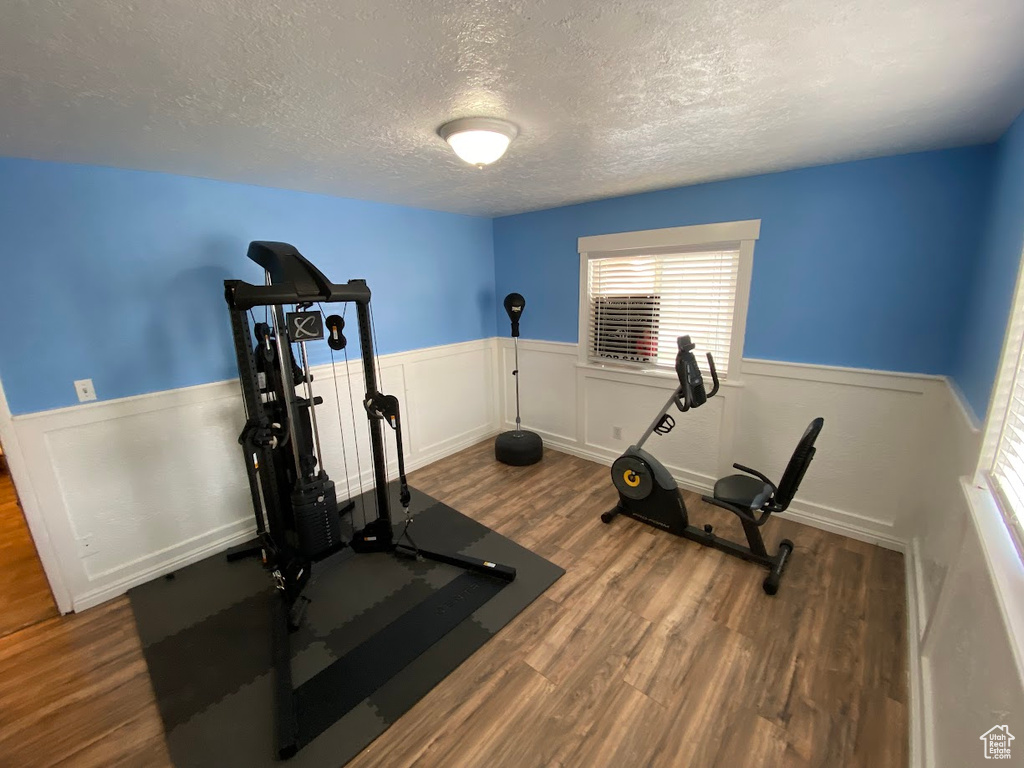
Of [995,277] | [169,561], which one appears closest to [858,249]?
[995,277]

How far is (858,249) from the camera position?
94.3 inches

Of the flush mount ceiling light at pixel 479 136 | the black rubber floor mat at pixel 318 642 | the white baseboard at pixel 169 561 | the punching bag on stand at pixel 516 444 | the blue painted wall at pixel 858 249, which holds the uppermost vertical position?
the flush mount ceiling light at pixel 479 136

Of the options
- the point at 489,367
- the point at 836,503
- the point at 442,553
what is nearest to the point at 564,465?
the point at 489,367

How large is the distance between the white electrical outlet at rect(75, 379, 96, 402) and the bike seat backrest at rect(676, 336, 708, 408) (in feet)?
10.5

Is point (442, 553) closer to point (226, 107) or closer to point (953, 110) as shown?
point (226, 107)

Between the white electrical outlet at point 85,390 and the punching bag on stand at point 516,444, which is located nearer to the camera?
the white electrical outlet at point 85,390

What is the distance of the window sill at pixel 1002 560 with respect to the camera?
93cm

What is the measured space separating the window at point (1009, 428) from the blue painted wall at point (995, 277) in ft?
0.24

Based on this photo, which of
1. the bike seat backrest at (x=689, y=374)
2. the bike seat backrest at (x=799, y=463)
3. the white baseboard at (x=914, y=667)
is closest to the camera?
the white baseboard at (x=914, y=667)

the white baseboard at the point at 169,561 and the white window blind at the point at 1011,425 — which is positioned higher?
the white window blind at the point at 1011,425

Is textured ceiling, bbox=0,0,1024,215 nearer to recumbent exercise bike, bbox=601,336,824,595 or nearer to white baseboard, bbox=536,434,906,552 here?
recumbent exercise bike, bbox=601,336,824,595

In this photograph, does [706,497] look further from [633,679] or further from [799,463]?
[633,679]

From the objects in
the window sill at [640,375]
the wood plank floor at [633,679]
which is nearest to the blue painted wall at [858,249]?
the window sill at [640,375]

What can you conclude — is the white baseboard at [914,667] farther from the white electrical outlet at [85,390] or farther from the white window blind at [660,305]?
the white electrical outlet at [85,390]
